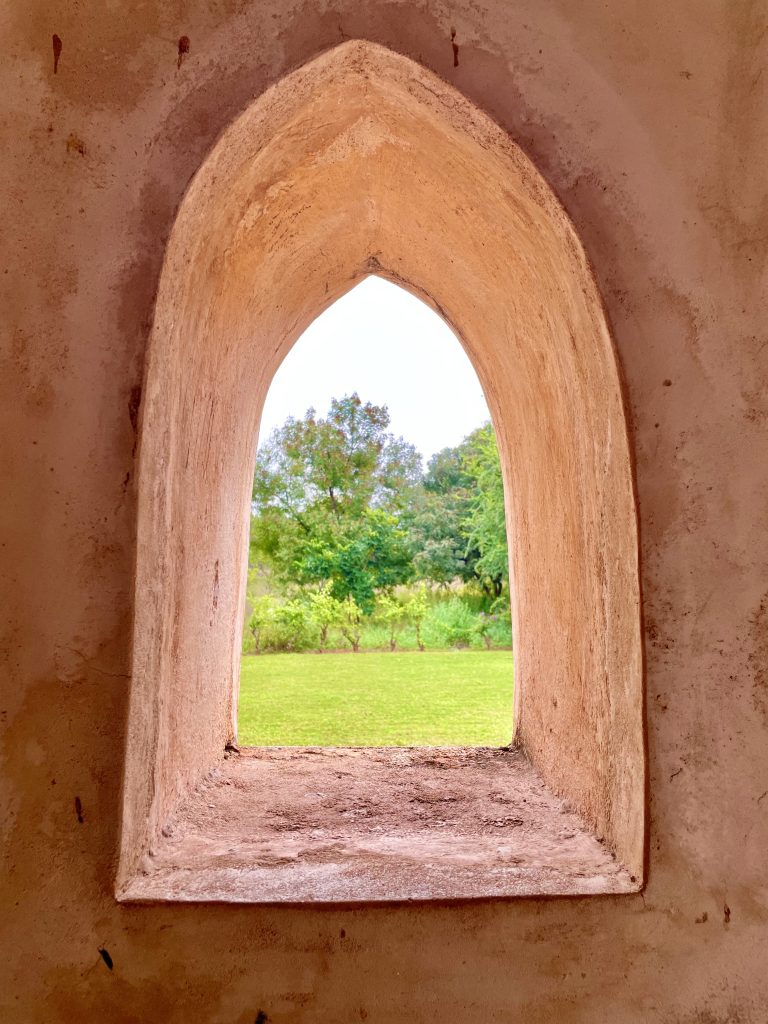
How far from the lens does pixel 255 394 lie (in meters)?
3.05

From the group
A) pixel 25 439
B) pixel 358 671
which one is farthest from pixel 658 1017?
pixel 358 671

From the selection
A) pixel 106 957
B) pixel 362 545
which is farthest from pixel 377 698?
pixel 106 957

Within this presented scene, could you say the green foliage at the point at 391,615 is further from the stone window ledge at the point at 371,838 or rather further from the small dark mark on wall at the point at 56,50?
the small dark mark on wall at the point at 56,50

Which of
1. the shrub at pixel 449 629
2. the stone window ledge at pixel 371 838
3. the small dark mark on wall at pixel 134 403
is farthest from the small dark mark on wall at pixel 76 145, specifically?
the shrub at pixel 449 629

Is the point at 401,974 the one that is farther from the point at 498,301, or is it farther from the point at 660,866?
the point at 498,301

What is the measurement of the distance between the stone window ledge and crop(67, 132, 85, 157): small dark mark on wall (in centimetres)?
176

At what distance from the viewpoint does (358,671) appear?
11430 millimetres

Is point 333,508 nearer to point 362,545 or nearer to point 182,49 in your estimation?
point 362,545

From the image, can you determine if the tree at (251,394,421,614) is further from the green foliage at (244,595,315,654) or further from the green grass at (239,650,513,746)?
the green grass at (239,650,513,746)

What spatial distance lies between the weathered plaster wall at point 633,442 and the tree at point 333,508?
11.9 metres

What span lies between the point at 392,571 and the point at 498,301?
11.6 m

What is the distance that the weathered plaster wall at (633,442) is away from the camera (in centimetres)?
158

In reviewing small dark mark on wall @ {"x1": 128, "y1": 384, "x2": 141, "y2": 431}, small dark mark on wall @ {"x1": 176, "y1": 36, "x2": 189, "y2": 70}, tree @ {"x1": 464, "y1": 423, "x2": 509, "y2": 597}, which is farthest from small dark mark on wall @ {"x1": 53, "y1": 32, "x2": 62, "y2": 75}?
tree @ {"x1": 464, "y1": 423, "x2": 509, "y2": 597}

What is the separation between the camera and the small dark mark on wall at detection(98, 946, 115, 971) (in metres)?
1.56
